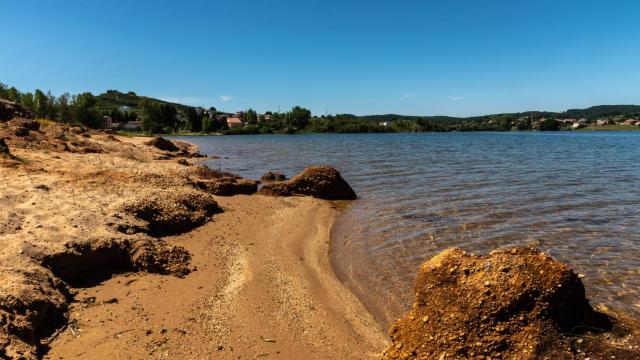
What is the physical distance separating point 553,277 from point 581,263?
5045mm

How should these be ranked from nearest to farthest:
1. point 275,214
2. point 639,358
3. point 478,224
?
point 639,358 → point 478,224 → point 275,214

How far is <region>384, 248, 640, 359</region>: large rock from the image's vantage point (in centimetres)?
403

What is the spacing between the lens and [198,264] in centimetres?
753

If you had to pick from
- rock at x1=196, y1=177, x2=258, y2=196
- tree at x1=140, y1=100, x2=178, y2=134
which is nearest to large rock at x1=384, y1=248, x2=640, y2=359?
rock at x1=196, y1=177, x2=258, y2=196

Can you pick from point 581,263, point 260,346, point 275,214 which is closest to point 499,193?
point 581,263

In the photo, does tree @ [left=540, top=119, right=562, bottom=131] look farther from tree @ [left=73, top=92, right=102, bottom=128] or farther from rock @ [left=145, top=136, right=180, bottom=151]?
rock @ [left=145, top=136, right=180, bottom=151]

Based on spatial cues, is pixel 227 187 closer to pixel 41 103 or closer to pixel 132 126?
pixel 41 103

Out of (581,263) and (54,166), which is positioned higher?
(54,166)

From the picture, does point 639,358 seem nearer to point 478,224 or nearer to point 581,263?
point 581,263

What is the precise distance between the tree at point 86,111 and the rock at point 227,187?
7379cm

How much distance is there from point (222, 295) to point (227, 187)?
8681 mm

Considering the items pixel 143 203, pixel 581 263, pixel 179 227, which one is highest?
pixel 143 203

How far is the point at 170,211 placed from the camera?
9.42m

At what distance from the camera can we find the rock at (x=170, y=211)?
8941 millimetres
